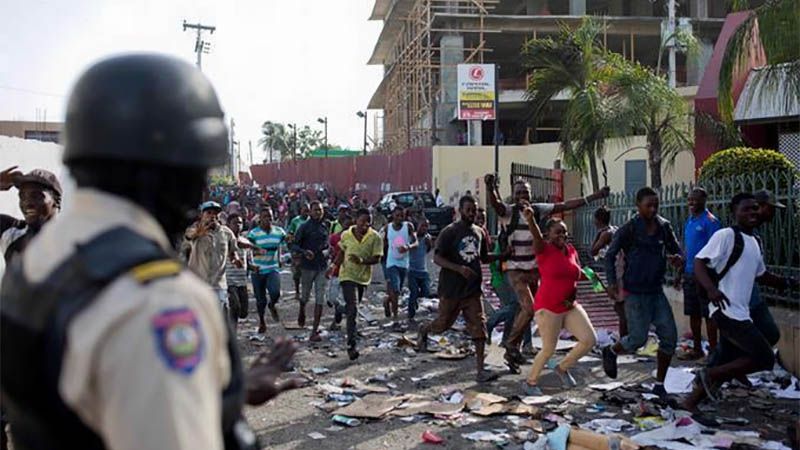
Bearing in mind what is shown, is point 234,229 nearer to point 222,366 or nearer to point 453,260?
point 453,260

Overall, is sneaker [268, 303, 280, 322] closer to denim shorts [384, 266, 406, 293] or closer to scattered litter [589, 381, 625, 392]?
denim shorts [384, 266, 406, 293]

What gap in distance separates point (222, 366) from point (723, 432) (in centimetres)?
508

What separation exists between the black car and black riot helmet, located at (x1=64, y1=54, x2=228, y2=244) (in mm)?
20563

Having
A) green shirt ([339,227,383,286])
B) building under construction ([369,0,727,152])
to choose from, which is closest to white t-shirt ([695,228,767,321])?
green shirt ([339,227,383,286])

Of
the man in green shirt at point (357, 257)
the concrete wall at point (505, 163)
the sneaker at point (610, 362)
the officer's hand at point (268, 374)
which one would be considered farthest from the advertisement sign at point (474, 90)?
the officer's hand at point (268, 374)

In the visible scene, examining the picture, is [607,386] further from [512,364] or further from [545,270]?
[545,270]

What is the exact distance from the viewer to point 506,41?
39.2 meters

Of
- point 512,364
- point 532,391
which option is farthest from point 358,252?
point 532,391

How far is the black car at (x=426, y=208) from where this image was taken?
73.7ft

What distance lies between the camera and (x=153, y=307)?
116 centimetres

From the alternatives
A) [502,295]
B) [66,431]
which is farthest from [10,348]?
[502,295]

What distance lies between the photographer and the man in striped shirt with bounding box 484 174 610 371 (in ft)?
25.2

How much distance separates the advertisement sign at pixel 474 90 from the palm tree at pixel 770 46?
856 inches

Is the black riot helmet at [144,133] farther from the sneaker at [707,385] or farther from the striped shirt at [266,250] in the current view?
the striped shirt at [266,250]
